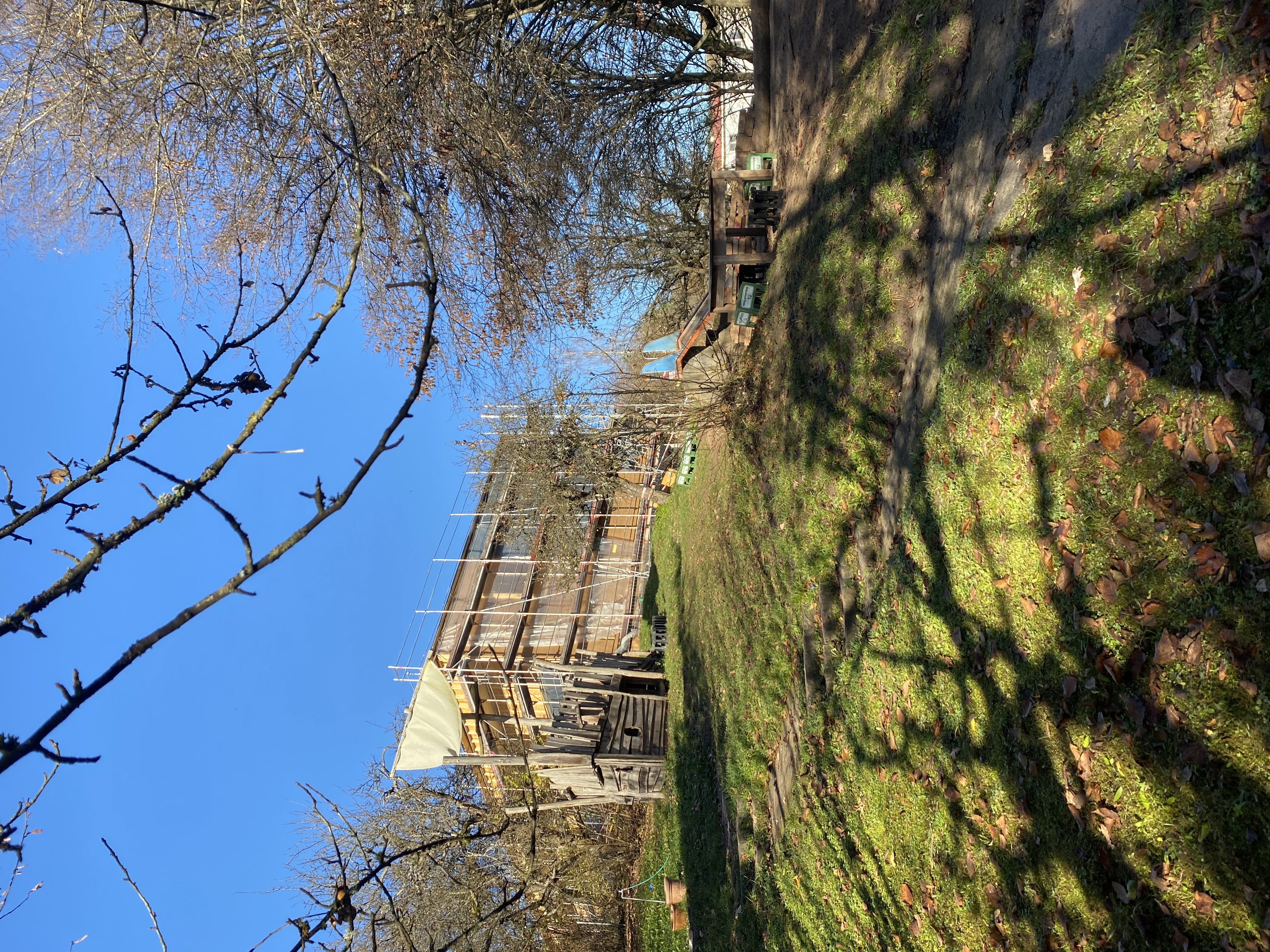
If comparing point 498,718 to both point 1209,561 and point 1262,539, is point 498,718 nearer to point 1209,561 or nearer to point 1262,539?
point 1209,561

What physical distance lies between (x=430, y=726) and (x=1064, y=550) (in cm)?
1509

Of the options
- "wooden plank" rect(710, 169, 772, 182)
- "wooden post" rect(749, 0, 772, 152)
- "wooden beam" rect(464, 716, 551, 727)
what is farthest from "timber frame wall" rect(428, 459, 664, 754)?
"wooden plank" rect(710, 169, 772, 182)

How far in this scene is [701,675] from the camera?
33.7ft

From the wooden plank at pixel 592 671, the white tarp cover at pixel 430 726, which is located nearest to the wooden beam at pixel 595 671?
the wooden plank at pixel 592 671

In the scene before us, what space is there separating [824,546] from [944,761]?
255 cm

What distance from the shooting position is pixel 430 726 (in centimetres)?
1591

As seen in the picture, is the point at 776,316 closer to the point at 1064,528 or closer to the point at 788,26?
the point at 788,26

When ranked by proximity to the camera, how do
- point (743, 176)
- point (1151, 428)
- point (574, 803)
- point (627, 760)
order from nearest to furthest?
point (1151, 428) < point (743, 176) < point (627, 760) < point (574, 803)

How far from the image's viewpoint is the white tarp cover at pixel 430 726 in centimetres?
1480

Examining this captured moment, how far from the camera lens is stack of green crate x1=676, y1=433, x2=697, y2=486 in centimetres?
1548

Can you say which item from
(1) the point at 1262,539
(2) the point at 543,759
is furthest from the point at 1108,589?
(2) the point at 543,759

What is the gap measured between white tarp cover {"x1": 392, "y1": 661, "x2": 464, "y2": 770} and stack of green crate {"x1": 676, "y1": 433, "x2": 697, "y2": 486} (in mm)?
7631

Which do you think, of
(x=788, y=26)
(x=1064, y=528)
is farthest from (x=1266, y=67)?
(x=788, y=26)

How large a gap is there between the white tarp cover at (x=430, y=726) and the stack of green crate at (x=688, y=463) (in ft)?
25.0
